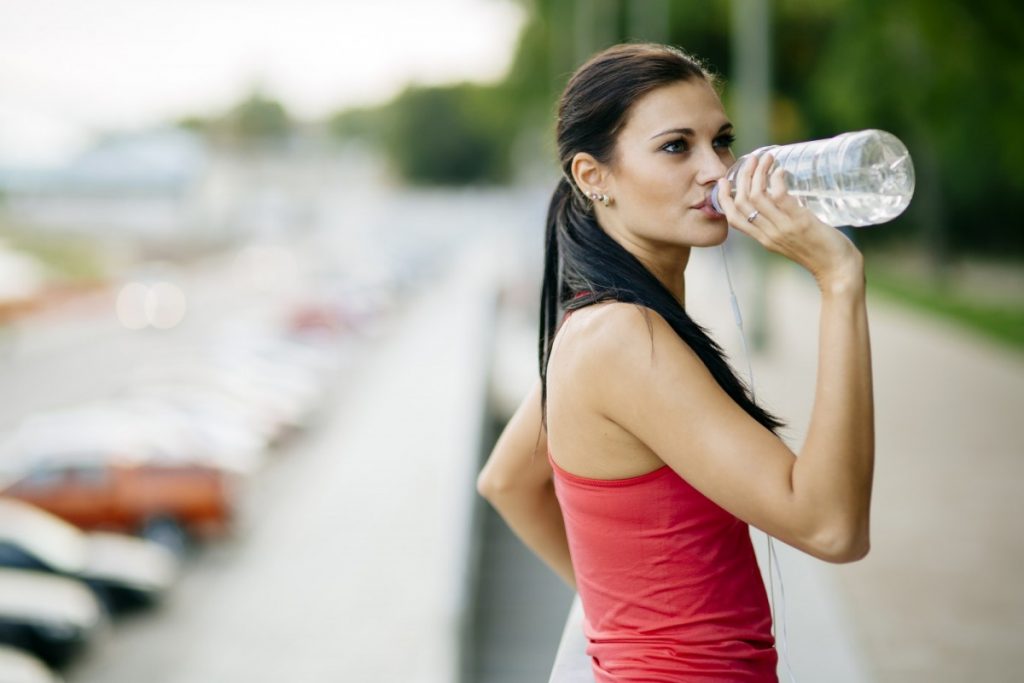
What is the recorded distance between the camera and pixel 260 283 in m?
71.3

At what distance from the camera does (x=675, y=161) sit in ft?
7.02

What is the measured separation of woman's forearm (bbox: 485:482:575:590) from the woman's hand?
2.90 feet

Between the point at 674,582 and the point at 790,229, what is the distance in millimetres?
573

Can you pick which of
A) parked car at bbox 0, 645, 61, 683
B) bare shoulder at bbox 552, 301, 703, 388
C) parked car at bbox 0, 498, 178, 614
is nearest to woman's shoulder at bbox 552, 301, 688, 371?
bare shoulder at bbox 552, 301, 703, 388

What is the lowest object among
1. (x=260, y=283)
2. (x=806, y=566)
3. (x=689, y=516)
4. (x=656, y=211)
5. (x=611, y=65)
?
(x=260, y=283)

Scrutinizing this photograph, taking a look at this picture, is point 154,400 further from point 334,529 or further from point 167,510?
point 334,529

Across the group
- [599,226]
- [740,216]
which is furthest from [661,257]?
[740,216]

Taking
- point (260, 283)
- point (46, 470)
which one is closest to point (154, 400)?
point (46, 470)

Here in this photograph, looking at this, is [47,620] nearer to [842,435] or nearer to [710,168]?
[710,168]

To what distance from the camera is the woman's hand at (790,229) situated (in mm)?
1919

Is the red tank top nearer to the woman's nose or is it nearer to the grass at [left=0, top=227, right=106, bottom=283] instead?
the woman's nose

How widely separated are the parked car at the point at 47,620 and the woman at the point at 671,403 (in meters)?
14.8

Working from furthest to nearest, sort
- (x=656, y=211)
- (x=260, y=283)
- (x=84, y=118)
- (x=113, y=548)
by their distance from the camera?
(x=84, y=118) < (x=260, y=283) < (x=113, y=548) < (x=656, y=211)

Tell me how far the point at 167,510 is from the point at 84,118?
123289 mm
